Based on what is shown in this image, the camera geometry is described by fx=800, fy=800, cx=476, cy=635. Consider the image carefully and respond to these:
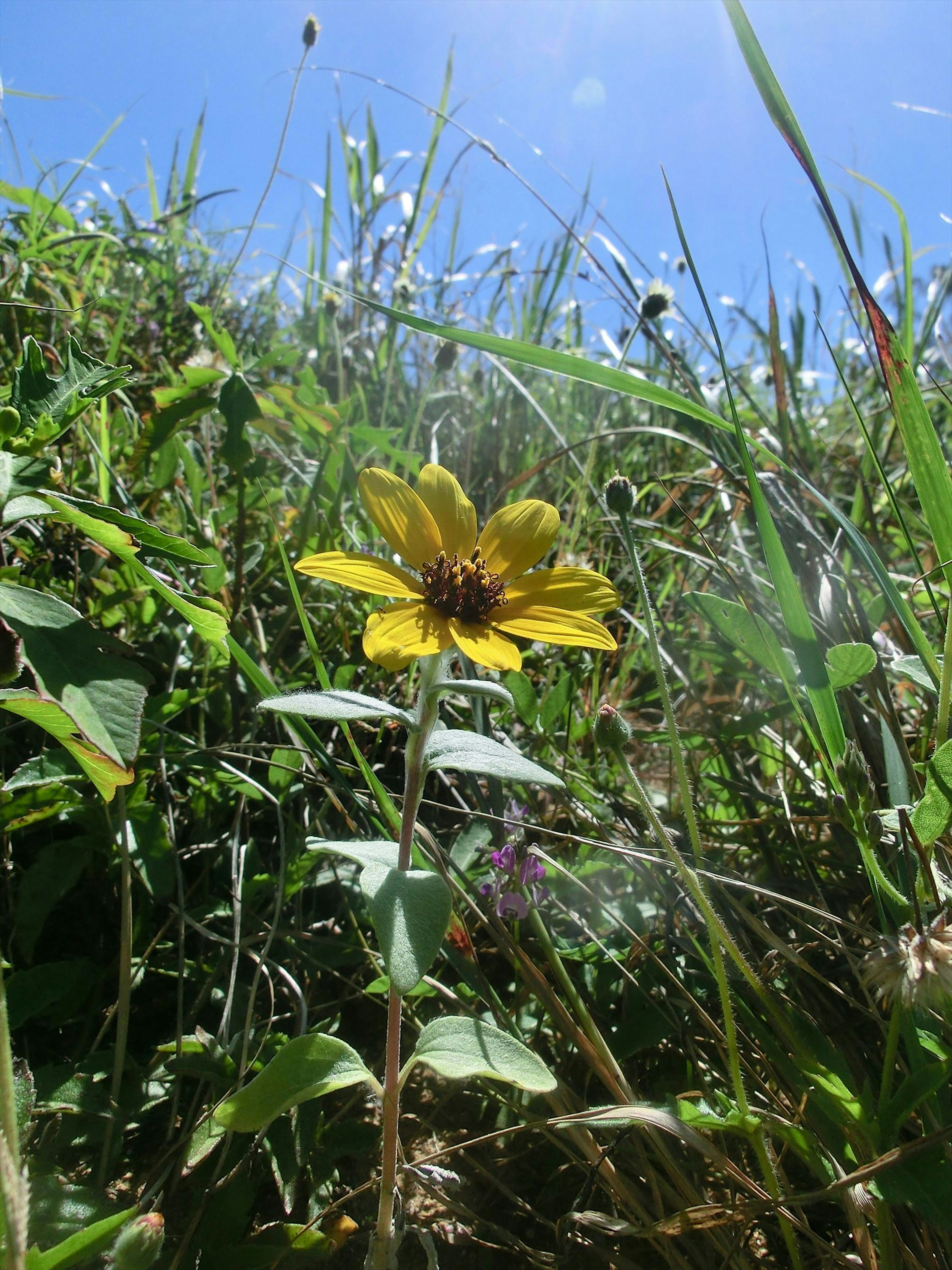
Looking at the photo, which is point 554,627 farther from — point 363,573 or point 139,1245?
point 139,1245

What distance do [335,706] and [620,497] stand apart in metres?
0.52

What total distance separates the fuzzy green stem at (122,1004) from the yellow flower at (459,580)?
560 mm

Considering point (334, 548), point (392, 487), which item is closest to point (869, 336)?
point (334, 548)

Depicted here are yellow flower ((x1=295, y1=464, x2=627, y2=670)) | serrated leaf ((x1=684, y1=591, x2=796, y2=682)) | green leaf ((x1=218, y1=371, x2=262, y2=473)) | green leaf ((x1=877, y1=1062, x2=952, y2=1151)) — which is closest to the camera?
green leaf ((x1=877, y1=1062, x2=952, y2=1151))

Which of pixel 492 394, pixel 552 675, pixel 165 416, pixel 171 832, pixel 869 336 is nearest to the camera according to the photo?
pixel 171 832

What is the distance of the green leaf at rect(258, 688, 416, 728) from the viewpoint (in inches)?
39.1

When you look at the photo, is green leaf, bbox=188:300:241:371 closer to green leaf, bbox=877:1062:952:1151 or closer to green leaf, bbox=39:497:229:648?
green leaf, bbox=39:497:229:648

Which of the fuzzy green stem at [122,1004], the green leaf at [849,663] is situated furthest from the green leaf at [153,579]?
the green leaf at [849,663]

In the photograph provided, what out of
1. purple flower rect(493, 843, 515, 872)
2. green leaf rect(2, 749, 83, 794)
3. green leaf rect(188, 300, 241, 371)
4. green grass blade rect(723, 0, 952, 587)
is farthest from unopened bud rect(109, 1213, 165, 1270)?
green leaf rect(188, 300, 241, 371)

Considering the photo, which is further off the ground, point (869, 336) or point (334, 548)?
point (869, 336)

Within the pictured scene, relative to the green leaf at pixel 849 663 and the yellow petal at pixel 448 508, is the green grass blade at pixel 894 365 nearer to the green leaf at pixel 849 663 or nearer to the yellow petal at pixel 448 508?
the green leaf at pixel 849 663

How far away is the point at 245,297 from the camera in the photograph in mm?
4234

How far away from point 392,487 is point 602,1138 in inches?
41.9

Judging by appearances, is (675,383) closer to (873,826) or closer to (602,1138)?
(873,826)
